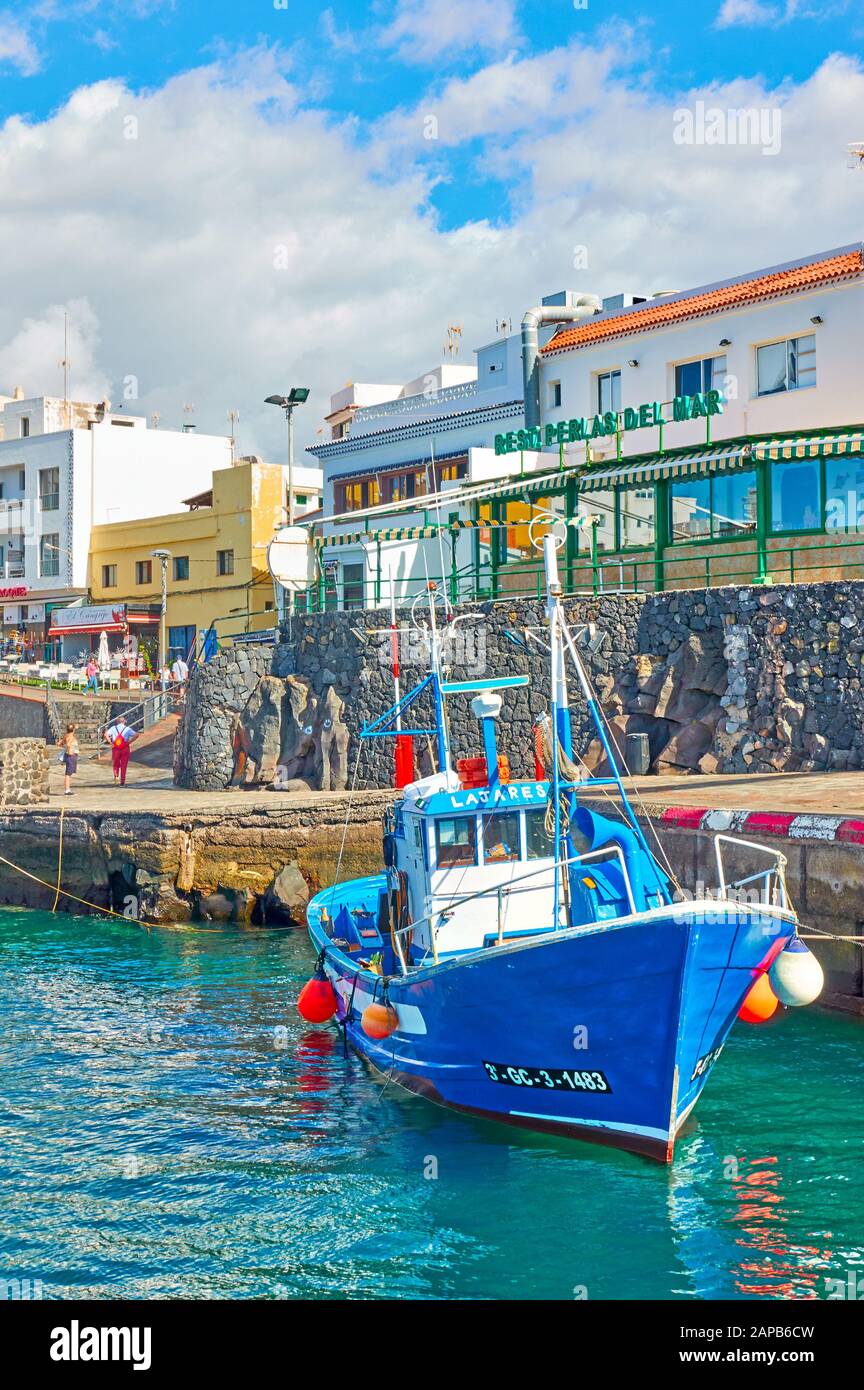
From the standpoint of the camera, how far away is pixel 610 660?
80.9 feet

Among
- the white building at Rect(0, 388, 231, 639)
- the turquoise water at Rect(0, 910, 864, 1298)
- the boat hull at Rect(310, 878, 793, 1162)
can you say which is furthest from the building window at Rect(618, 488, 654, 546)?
the white building at Rect(0, 388, 231, 639)

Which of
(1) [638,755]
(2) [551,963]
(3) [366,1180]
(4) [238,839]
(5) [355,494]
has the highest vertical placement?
(5) [355,494]

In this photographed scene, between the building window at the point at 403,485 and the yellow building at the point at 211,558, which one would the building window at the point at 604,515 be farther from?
the yellow building at the point at 211,558

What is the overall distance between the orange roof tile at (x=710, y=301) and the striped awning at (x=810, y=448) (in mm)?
4856

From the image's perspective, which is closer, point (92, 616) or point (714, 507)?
point (714, 507)

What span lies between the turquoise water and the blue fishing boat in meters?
0.52

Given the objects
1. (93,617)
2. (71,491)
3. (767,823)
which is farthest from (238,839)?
(71,491)

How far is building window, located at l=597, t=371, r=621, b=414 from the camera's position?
107ft

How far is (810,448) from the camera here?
78.4 ft

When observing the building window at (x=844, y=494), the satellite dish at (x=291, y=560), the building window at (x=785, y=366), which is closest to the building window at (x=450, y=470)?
the satellite dish at (x=291, y=560)

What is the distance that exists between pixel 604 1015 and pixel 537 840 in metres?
2.80

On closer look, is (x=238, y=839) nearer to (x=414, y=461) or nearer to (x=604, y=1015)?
(x=604, y=1015)

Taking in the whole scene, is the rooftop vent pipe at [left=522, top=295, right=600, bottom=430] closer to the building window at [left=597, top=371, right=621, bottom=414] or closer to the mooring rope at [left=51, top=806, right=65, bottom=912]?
the building window at [left=597, top=371, right=621, bottom=414]

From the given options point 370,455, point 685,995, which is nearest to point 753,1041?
point 685,995
